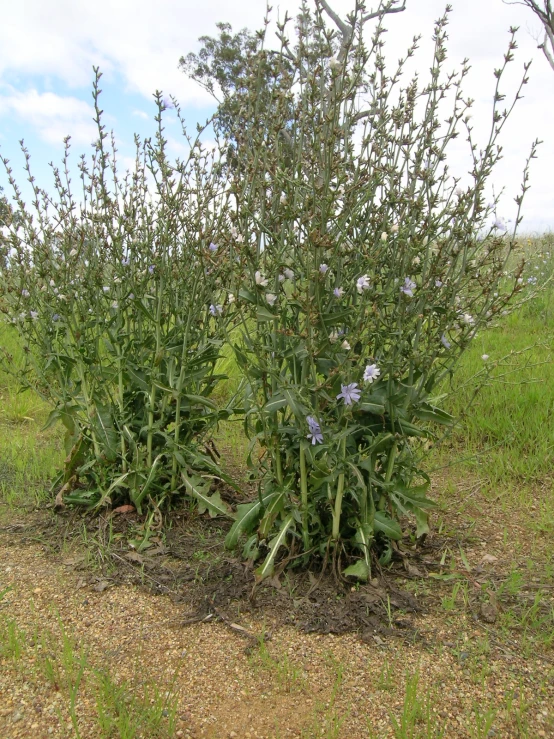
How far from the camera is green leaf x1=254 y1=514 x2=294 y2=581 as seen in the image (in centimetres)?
256

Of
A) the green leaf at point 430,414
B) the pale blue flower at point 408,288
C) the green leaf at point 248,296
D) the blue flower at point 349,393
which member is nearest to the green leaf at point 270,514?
the blue flower at point 349,393

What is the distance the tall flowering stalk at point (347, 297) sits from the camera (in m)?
2.38

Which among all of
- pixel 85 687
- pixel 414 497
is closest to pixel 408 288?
pixel 414 497

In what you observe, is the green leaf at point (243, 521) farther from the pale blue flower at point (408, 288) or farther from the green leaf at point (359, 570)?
the pale blue flower at point (408, 288)

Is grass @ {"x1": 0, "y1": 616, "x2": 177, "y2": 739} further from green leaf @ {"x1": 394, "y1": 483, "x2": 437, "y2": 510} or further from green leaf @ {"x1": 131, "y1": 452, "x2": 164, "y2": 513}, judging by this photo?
green leaf @ {"x1": 394, "y1": 483, "x2": 437, "y2": 510}

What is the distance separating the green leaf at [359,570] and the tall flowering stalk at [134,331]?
0.83 m

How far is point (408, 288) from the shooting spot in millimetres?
2449

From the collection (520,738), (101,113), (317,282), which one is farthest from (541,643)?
(101,113)

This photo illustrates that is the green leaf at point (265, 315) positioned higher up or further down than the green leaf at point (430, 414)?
higher up

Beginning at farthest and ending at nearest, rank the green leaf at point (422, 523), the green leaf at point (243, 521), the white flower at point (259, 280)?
the green leaf at point (422, 523) < the green leaf at point (243, 521) < the white flower at point (259, 280)

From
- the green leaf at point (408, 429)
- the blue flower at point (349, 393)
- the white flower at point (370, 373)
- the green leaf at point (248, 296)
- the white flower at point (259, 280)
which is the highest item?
the white flower at point (259, 280)

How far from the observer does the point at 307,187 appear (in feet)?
7.75

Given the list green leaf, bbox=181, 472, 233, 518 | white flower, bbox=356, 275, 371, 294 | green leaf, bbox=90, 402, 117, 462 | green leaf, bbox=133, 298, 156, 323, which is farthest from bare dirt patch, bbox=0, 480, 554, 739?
white flower, bbox=356, 275, 371, 294

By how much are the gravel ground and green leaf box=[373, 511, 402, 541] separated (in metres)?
0.33
